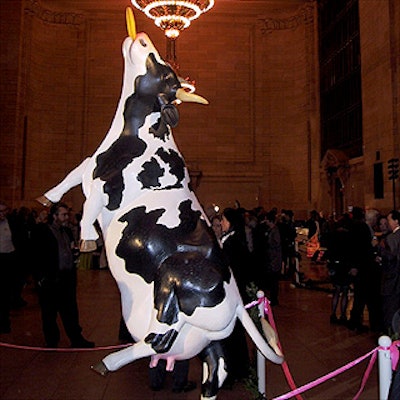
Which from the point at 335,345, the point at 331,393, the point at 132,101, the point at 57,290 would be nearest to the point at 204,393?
the point at 132,101

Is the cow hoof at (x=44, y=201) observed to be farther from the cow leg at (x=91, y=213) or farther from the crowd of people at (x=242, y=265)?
the crowd of people at (x=242, y=265)

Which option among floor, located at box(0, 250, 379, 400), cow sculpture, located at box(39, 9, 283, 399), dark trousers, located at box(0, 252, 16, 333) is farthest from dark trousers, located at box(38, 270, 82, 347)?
cow sculpture, located at box(39, 9, 283, 399)

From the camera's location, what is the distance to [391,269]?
16.9 ft

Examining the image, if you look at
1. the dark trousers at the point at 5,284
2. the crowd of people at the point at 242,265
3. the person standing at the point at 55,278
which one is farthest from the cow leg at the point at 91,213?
the dark trousers at the point at 5,284

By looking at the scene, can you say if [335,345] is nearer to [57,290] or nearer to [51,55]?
[57,290]

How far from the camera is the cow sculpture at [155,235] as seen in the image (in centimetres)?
161

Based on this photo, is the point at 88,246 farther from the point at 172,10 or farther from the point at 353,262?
the point at 172,10

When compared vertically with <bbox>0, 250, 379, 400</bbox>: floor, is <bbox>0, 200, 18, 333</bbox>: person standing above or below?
above

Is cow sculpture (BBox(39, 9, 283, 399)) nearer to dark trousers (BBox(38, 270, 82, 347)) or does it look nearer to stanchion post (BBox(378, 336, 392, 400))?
stanchion post (BBox(378, 336, 392, 400))

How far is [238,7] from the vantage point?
1878 centimetres

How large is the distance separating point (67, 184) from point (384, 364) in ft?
7.00

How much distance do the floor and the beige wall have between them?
36.1 ft

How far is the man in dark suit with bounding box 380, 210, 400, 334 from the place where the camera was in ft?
16.7

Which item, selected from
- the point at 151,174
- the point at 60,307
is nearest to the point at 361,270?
the point at 60,307
